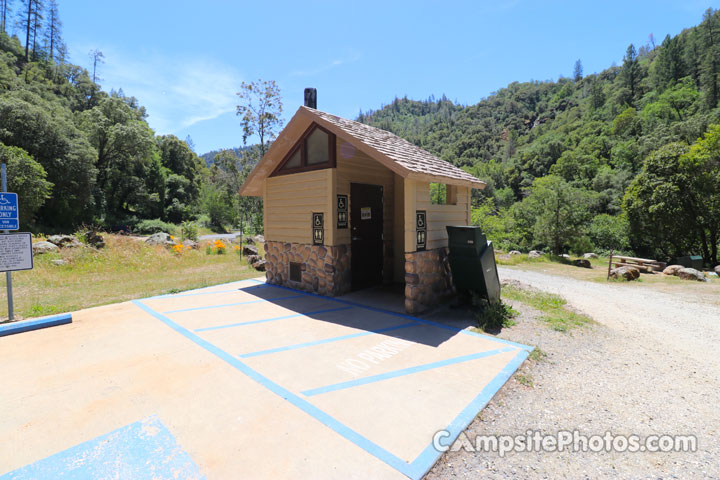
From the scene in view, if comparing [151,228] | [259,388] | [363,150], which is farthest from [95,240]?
[151,228]

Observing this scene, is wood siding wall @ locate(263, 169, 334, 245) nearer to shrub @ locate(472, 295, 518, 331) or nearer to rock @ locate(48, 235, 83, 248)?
shrub @ locate(472, 295, 518, 331)

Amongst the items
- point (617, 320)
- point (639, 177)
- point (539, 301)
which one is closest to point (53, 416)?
point (539, 301)

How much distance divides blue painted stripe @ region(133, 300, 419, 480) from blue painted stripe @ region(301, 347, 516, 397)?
0.68 feet

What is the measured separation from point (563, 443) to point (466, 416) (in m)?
0.80

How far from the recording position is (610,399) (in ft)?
11.2

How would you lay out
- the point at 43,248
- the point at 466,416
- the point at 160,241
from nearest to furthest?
1. the point at 466,416
2. the point at 43,248
3. the point at 160,241

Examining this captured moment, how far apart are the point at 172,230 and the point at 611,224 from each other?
4452 cm

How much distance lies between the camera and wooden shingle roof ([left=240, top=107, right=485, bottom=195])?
584cm

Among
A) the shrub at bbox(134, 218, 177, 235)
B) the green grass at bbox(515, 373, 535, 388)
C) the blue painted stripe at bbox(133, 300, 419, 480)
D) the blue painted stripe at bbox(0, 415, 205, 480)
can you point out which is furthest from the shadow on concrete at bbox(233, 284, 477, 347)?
the shrub at bbox(134, 218, 177, 235)

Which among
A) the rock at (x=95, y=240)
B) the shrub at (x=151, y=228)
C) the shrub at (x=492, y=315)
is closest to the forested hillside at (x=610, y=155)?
the shrub at (x=492, y=315)

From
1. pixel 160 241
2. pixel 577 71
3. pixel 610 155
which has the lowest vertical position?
pixel 160 241

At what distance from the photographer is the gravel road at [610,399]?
96.7 inches

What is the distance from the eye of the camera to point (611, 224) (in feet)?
97.7

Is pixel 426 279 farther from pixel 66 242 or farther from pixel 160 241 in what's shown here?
pixel 160 241
